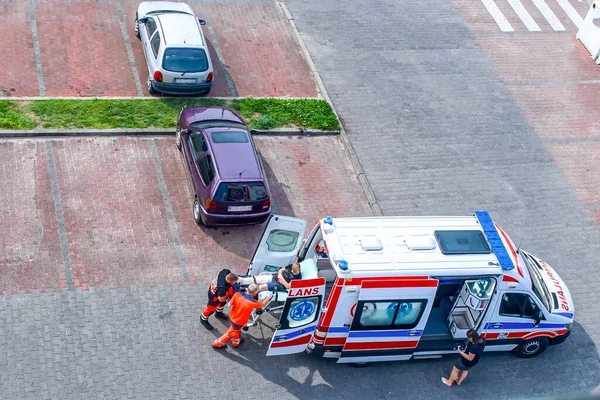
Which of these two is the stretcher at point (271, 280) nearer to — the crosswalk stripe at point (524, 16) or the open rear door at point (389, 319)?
the open rear door at point (389, 319)

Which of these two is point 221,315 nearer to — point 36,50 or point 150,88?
point 150,88

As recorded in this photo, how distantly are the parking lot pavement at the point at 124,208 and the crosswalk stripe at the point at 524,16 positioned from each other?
Result: 393 inches

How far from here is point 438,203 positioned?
17375 millimetres

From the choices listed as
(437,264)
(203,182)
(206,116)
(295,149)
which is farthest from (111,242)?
(437,264)

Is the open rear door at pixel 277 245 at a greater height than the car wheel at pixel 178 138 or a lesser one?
greater

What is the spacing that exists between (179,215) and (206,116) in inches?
98.7

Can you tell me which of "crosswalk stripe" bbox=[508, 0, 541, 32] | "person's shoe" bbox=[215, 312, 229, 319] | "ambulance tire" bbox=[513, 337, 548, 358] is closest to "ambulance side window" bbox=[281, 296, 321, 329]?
"person's shoe" bbox=[215, 312, 229, 319]

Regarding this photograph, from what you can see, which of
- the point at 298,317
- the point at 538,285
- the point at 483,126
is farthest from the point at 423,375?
the point at 483,126

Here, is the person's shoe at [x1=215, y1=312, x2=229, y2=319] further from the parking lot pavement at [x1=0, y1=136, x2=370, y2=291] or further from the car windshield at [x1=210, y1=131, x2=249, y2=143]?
the car windshield at [x1=210, y1=131, x2=249, y2=143]

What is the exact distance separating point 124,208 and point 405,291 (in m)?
6.71

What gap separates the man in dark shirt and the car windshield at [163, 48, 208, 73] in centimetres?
981

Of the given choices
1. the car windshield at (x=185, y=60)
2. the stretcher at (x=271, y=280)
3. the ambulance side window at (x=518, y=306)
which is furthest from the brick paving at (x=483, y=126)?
the car windshield at (x=185, y=60)

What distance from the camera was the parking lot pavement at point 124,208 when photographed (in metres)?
14.3

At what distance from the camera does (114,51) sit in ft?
65.8
